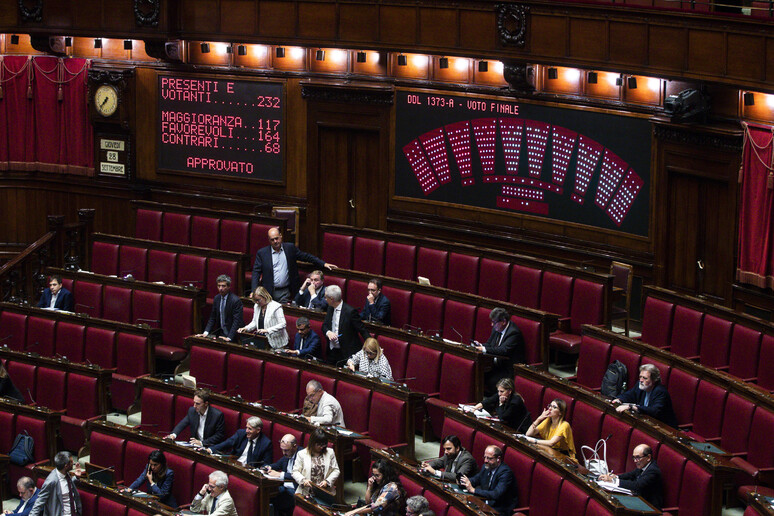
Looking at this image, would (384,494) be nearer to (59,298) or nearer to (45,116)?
(59,298)

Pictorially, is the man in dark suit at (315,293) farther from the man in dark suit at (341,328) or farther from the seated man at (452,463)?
the seated man at (452,463)

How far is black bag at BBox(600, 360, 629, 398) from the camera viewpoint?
24.2ft

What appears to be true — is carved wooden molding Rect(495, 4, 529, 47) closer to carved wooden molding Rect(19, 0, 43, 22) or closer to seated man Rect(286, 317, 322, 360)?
seated man Rect(286, 317, 322, 360)

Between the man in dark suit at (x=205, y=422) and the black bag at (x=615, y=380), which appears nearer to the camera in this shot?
the black bag at (x=615, y=380)

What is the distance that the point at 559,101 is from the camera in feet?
32.0

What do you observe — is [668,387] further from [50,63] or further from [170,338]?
[50,63]

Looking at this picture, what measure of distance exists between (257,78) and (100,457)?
4646 millimetres

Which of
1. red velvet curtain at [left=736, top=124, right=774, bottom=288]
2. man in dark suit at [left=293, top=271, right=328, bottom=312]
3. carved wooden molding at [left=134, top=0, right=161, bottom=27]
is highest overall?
carved wooden molding at [left=134, top=0, right=161, bottom=27]

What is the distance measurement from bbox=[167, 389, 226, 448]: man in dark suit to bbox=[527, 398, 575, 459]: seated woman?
1.93 meters

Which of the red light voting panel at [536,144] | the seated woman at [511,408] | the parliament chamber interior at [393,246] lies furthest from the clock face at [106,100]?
the seated woman at [511,408]

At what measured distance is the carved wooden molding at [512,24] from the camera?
9516 millimetres

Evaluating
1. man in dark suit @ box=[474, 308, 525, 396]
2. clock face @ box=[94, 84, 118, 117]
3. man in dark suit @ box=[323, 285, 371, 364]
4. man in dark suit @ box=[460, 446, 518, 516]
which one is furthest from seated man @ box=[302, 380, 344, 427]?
clock face @ box=[94, 84, 118, 117]

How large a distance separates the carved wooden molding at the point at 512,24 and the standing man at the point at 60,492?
15.3 feet

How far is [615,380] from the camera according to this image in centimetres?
740
